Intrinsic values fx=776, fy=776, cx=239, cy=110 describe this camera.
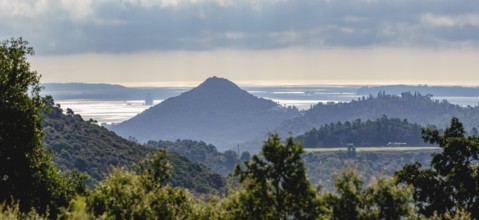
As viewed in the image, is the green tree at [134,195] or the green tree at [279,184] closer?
the green tree at [279,184]

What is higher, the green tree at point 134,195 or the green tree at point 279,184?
the green tree at point 279,184

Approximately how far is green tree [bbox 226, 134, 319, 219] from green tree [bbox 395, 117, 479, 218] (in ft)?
88.0

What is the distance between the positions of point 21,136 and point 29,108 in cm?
202

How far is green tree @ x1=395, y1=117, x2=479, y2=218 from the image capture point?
56.5 metres

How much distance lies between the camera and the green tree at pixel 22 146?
5091cm

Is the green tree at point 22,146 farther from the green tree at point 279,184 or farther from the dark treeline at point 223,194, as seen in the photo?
the green tree at point 279,184

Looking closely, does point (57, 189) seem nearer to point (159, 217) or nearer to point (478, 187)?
point (159, 217)

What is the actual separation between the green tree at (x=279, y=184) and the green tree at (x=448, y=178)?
2683 cm

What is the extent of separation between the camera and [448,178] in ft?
190

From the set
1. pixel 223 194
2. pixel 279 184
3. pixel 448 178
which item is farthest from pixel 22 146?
pixel 448 178

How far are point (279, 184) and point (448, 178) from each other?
2920 cm

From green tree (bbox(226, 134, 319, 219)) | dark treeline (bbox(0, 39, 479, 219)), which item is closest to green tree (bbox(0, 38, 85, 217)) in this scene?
dark treeline (bbox(0, 39, 479, 219))

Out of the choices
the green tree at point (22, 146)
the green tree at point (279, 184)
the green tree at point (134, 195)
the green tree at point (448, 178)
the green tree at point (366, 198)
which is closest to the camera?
the green tree at point (279, 184)

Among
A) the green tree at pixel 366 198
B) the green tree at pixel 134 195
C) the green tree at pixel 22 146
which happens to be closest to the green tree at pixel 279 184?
the green tree at pixel 366 198
